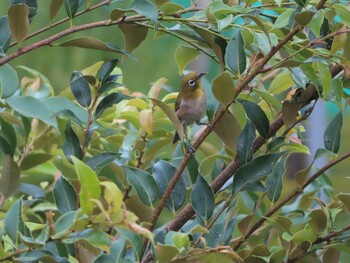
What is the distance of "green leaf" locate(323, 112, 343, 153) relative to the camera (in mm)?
980

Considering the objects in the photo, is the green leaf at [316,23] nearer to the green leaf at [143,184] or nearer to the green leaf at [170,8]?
the green leaf at [170,8]

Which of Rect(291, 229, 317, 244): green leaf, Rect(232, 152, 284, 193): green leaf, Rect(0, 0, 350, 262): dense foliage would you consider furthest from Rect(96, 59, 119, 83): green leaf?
Rect(291, 229, 317, 244): green leaf

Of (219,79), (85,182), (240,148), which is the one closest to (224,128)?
(240,148)

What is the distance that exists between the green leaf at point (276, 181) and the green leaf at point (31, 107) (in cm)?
34

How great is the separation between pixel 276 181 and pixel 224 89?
17cm

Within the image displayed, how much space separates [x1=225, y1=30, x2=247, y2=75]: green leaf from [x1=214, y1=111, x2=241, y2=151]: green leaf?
100mm

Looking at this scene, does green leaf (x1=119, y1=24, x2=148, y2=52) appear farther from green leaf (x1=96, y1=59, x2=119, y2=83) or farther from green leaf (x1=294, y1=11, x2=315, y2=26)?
green leaf (x1=294, y1=11, x2=315, y2=26)

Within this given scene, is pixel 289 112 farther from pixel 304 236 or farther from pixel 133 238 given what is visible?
pixel 133 238

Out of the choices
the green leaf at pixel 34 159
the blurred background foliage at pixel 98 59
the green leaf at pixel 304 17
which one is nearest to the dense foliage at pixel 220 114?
Result: the green leaf at pixel 304 17

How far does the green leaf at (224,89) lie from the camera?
0.83 meters

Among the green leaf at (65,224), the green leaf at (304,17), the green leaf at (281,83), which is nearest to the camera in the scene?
the green leaf at (65,224)

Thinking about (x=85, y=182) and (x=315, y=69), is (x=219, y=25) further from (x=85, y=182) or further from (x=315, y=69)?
(x=85, y=182)

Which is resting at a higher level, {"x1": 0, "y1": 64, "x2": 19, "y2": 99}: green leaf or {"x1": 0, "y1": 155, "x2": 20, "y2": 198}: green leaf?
{"x1": 0, "y1": 64, "x2": 19, "y2": 99}: green leaf

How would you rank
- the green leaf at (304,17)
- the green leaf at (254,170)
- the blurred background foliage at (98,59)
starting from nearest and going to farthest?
the green leaf at (304,17) → the green leaf at (254,170) → the blurred background foliage at (98,59)
